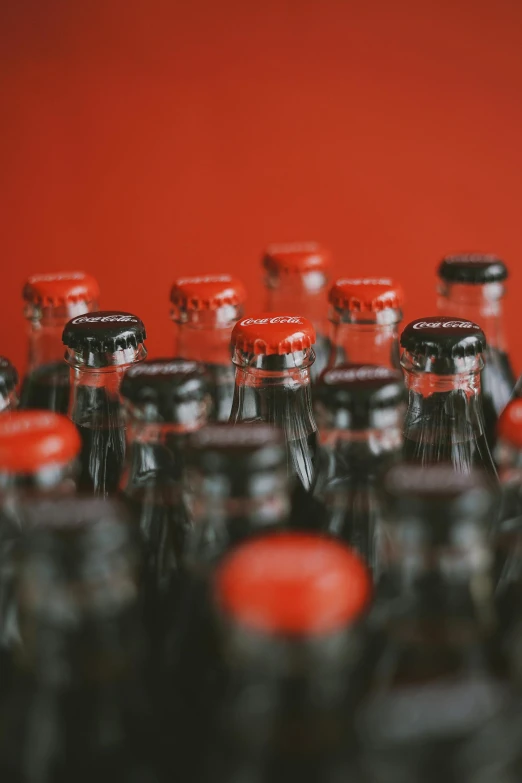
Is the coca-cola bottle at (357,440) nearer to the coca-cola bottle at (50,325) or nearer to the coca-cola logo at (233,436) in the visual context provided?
the coca-cola logo at (233,436)

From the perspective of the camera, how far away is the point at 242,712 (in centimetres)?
40

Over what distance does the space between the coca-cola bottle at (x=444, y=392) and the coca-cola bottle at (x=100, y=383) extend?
0.80 ft

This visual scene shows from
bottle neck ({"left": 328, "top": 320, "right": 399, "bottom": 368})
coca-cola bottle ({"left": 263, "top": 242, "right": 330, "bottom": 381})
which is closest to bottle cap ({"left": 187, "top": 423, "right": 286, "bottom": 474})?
bottle neck ({"left": 328, "top": 320, "right": 399, "bottom": 368})

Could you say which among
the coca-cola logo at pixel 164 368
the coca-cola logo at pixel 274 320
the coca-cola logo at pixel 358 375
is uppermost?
the coca-cola logo at pixel 274 320

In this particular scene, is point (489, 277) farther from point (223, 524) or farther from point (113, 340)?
point (223, 524)

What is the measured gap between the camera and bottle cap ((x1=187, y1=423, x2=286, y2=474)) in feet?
1.55

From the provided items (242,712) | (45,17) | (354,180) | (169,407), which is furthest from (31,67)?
(242,712)

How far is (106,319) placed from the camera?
2.44 feet

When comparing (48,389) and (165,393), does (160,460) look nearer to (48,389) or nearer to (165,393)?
(165,393)

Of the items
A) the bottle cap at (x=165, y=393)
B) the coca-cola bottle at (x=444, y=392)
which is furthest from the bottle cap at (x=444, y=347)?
the bottle cap at (x=165, y=393)

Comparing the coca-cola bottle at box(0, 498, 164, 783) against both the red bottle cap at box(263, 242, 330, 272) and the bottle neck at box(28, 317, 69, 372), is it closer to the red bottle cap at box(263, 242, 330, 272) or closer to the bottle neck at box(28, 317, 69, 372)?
the bottle neck at box(28, 317, 69, 372)

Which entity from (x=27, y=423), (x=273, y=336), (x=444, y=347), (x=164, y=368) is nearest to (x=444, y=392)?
(x=444, y=347)

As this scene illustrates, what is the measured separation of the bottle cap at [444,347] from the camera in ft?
2.23

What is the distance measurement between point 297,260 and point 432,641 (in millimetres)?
611
